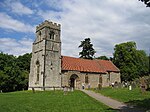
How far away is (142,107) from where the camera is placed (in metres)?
17.7

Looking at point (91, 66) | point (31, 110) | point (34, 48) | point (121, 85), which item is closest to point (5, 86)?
point (34, 48)

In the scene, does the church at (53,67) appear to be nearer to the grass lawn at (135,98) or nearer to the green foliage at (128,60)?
the green foliage at (128,60)

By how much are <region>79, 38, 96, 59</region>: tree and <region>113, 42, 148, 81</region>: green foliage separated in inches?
375

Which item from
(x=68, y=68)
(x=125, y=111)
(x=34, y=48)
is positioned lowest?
(x=125, y=111)

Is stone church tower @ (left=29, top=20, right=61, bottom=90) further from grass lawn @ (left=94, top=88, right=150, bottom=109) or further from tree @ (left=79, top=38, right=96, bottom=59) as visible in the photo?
tree @ (left=79, top=38, right=96, bottom=59)

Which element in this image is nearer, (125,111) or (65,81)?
(125,111)

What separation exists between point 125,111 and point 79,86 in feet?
103

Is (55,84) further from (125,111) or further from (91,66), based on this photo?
(125,111)

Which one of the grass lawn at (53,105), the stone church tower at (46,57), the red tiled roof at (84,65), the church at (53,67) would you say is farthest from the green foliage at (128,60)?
the grass lawn at (53,105)

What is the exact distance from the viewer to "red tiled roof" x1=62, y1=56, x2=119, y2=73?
46.7m

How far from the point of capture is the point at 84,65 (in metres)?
49.8

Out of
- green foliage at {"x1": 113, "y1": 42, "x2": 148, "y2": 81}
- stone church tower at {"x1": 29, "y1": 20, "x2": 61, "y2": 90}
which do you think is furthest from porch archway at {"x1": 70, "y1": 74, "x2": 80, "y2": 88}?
green foliage at {"x1": 113, "y1": 42, "x2": 148, "y2": 81}

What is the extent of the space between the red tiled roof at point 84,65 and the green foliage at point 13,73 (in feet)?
50.4

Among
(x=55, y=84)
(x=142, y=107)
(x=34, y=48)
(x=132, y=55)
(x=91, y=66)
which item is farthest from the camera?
(x=132, y=55)
